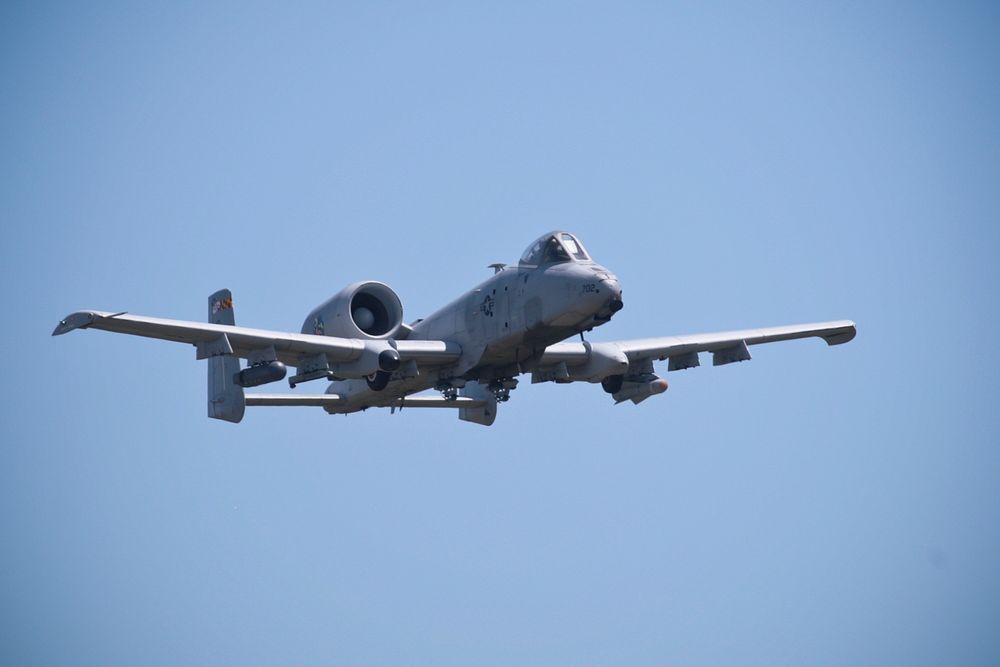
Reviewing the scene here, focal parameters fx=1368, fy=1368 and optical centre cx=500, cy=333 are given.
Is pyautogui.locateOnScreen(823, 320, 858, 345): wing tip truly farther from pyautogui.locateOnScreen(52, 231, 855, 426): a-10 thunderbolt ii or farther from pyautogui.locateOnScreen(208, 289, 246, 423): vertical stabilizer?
pyautogui.locateOnScreen(208, 289, 246, 423): vertical stabilizer

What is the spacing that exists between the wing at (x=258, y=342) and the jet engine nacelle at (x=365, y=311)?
4.86 ft

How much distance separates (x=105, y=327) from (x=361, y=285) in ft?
27.8

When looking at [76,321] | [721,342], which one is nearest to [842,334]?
[721,342]

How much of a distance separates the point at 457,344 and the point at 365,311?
3504 millimetres

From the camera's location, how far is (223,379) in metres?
38.8

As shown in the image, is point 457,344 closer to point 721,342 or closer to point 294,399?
point 294,399

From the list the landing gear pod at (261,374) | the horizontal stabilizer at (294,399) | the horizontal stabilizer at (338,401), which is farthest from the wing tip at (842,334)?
the landing gear pod at (261,374)

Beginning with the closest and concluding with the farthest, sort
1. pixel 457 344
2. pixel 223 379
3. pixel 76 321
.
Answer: pixel 76 321 → pixel 457 344 → pixel 223 379

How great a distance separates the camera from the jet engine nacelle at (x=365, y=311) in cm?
3750

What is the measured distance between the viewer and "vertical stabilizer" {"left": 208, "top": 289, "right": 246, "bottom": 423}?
38.3 meters

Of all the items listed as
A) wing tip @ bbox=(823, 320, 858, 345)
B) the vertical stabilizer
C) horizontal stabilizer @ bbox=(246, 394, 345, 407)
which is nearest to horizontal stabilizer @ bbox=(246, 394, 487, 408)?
horizontal stabilizer @ bbox=(246, 394, 345, 407)

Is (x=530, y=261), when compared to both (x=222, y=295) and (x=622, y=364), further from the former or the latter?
(x=222, y=295)

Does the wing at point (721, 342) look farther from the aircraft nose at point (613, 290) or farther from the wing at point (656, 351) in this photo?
the aircraft nose at point (613, 290)

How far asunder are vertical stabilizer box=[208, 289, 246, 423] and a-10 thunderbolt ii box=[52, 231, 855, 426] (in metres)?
0.04
